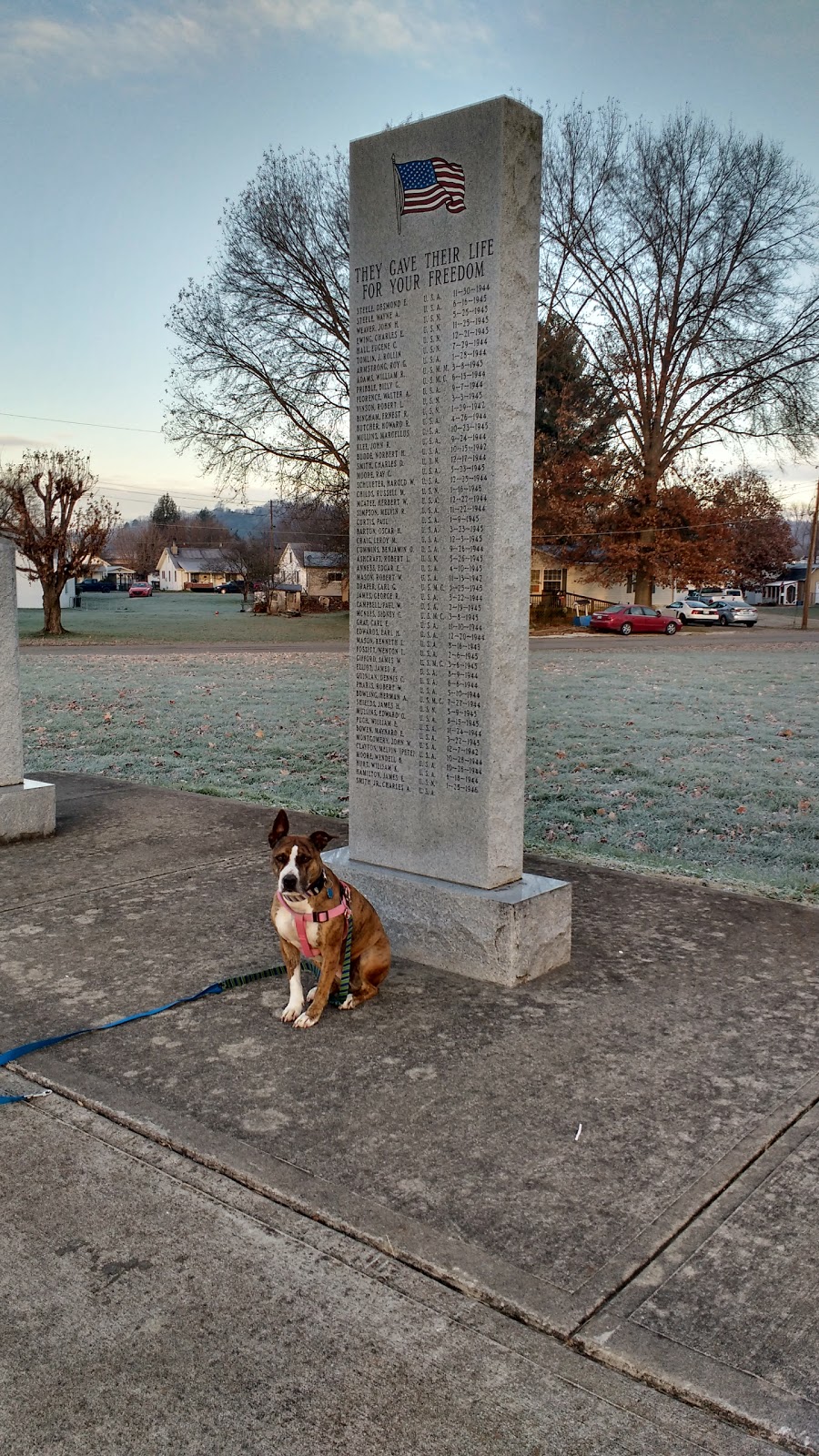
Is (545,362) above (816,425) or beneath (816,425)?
above

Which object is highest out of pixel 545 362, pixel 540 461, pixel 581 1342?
pixel 545 362

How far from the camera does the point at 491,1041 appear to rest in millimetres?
3852

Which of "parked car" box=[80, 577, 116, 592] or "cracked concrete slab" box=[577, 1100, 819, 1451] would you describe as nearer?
"cracked concrete slab" box=[577, 1100, 819, 1451]

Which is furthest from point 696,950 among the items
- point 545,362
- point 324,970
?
point 545,362

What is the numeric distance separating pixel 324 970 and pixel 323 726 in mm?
9163

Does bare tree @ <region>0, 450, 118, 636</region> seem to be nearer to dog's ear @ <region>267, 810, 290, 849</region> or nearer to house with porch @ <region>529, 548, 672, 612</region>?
house with porch @ <region>529, 548, 672, 612</region>

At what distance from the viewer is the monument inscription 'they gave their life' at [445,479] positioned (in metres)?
4.27

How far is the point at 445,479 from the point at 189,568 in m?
130

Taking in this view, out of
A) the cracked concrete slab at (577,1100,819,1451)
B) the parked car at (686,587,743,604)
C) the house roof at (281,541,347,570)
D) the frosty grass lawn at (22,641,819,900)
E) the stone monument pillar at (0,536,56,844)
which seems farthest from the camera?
the parked car at (686,587,743,604)

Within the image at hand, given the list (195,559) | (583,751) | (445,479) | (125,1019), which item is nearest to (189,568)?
(195,559)

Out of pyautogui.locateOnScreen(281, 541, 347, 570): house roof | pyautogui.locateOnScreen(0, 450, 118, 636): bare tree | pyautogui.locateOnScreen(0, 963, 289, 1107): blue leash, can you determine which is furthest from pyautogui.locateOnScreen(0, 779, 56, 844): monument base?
pyautogui.locateOnScreen(281, 541, 347, 570): house roof

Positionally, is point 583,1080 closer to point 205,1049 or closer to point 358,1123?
point 358,1123

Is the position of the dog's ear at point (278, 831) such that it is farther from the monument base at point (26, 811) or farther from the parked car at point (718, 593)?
the parked car at point (718, 593)

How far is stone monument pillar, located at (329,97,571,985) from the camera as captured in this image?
4277mm
